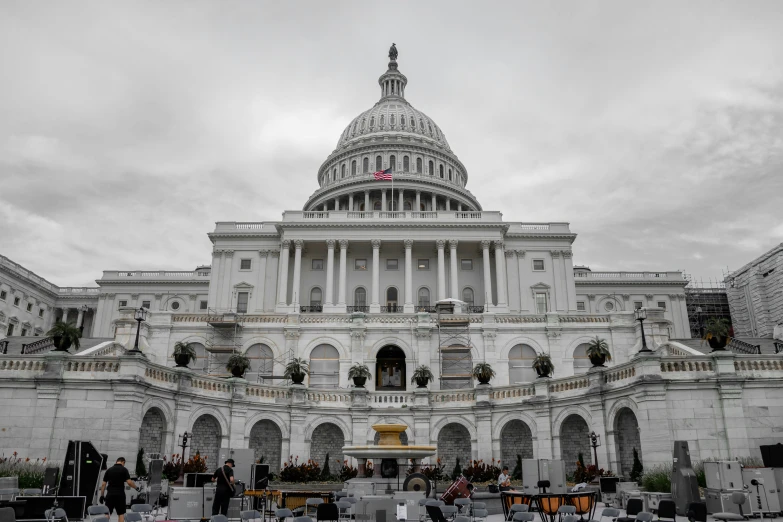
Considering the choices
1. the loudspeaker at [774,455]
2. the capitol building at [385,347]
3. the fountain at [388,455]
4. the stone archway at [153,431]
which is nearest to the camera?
the loudspeaker at [774,455]

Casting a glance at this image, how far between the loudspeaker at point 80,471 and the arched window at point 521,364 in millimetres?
35528

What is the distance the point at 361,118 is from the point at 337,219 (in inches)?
2054

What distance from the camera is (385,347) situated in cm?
5344

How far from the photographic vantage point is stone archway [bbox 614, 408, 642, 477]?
30547 millimetres

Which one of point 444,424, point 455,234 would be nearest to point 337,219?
point 455,234

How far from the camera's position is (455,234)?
3078 inches

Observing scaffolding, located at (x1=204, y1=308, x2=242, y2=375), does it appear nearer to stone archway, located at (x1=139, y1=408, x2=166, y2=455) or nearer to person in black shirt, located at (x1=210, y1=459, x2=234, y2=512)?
stone archway, located at (x1=139, y1=408, x2=166, y2=455)

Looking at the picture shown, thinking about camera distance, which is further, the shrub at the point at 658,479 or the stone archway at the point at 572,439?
the stone archway at the point at 572,439

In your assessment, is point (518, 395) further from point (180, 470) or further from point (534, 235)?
point (534, 235)

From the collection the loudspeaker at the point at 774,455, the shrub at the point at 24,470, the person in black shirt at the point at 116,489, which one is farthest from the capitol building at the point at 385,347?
the person in black shirt at the point at 116,489

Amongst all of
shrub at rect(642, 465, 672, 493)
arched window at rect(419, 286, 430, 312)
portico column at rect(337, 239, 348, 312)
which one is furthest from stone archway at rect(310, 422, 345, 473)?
arched window at rect(419, 286, 430, 312)

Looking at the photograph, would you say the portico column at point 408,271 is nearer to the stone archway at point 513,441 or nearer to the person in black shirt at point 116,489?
the stone archway at point 513,441

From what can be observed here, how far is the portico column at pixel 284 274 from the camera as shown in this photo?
74750 mm

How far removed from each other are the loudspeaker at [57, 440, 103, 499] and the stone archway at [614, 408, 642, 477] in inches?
898
